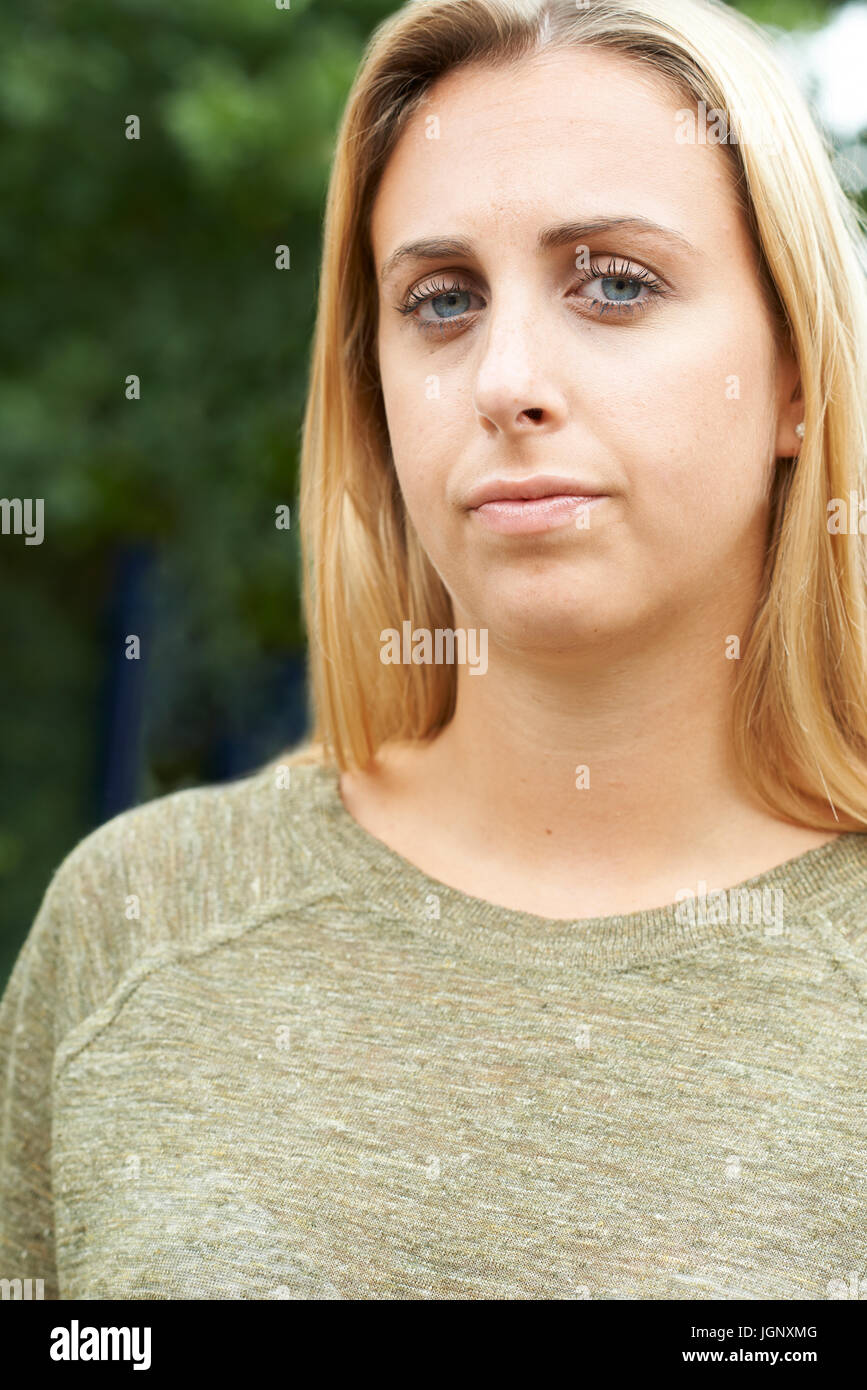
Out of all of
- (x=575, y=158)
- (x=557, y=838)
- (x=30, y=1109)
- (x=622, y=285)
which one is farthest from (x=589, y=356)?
(x=30, y=1109)

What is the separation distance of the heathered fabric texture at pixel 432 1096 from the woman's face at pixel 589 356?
406 mm

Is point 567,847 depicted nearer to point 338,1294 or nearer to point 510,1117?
point 510,1117

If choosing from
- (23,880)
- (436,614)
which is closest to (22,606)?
(23,880)

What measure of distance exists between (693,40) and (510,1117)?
128cm

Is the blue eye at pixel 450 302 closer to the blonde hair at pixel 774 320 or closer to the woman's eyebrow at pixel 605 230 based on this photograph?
the woman's eyebrow at pixel 605 230

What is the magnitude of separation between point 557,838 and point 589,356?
2.03ft

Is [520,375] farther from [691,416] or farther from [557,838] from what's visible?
[557,838]

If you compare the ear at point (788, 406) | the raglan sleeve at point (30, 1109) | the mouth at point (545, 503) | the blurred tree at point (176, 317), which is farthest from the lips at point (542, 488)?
the blurred tree at point (176, 317)

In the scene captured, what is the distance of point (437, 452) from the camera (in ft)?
6.00

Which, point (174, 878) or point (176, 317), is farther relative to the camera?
point (176, 317)

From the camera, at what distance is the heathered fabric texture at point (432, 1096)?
168 cm

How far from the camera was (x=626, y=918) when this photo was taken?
1.86 metres

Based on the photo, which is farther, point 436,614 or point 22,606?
point 22,606
